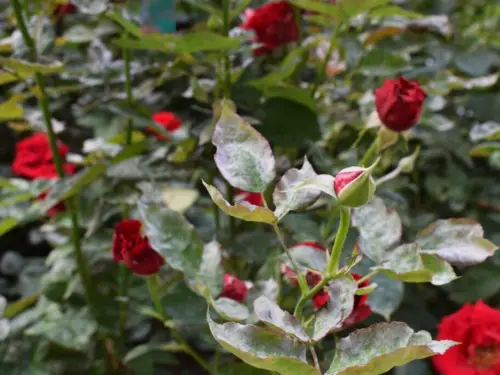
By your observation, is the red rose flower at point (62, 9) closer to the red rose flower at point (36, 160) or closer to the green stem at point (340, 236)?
the red rose flower at point (36, 160)

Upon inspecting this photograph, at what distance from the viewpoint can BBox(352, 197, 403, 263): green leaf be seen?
529 mm

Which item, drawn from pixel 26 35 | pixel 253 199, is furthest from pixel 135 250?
pixel 26 35

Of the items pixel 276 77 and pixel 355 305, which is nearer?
pixel 355 305

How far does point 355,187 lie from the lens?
36cm

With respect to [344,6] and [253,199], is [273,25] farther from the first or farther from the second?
[253,199]

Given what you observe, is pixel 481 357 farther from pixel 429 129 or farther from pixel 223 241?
pixel 429 129

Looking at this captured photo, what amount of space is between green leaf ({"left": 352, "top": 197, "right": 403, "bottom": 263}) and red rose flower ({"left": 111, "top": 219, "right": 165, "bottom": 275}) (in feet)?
0.70

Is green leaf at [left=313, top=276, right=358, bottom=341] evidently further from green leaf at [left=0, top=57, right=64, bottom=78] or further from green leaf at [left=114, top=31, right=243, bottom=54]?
green leaf at [left=0, top=57, right=64, bottom=78]

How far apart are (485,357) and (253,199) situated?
0.34 metres

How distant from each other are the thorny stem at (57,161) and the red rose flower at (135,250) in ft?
0.88

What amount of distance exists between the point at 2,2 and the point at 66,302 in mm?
703

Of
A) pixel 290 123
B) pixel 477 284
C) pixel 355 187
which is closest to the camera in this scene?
pixel 355 187

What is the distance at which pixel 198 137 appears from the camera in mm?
787

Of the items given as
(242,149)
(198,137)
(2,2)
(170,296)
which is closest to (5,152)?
(2,2)
